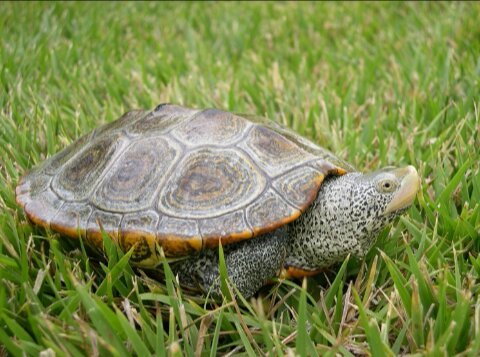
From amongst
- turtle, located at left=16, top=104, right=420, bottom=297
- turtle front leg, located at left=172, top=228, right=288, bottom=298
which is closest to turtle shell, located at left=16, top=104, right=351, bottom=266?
turtle, located at left=16, top=104, right=420, bottom=297

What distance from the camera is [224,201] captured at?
5.49ft

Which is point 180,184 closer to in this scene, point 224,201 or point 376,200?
point 224,201

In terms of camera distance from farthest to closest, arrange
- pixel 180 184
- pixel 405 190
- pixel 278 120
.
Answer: pixel 278 120 < pixel 180 184 < pixel 405 190

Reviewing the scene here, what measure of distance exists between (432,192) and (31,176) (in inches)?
71.3

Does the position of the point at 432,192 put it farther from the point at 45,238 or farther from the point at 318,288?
the point at 45,238

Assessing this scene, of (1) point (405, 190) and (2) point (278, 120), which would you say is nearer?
(1) point (405, 190)

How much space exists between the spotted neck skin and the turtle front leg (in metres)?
0.09

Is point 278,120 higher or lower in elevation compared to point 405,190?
lower

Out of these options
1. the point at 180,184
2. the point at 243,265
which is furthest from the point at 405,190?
the point at 180,184

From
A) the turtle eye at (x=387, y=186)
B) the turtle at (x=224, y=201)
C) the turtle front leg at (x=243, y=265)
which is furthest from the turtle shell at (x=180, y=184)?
the turtle eye at (x=387, y=186)

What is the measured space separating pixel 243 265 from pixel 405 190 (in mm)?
617

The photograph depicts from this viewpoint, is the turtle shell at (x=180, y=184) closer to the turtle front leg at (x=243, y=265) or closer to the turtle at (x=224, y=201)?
the turtle at (x=224, y=201)

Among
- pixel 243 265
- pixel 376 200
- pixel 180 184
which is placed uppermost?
pixel 180 184

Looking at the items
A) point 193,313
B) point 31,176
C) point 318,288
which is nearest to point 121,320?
point 193,313
